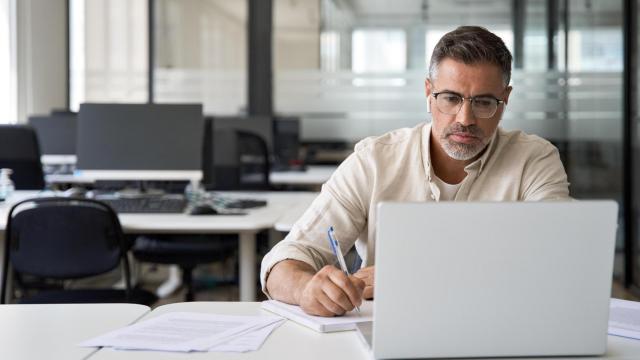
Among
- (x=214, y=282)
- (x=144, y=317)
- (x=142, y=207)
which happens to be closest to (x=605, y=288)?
(x=144, y=317)

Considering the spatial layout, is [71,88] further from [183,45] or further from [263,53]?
[263,53]

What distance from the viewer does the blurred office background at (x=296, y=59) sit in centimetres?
675

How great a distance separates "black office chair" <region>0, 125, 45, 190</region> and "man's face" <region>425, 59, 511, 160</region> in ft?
11.7

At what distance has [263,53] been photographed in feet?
24.6

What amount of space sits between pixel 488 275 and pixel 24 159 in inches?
165

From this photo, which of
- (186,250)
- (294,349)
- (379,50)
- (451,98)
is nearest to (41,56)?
(379,50)

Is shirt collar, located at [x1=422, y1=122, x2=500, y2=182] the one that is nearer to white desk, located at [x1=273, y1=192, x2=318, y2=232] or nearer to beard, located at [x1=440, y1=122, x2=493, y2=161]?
beard, located at [x1=440, y1=122, x2=493, y2=161]

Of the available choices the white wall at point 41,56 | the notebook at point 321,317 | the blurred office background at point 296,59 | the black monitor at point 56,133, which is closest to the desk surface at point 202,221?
the notebook at point 321,317

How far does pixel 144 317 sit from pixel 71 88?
260 inches

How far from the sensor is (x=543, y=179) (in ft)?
6.28

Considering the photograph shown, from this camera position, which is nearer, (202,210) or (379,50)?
(202,210)

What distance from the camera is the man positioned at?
178 centimetres

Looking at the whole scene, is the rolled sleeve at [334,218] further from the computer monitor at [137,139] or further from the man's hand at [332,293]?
the computer monitor at [137,139]

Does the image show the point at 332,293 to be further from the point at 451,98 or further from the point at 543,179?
the point at 543,179
